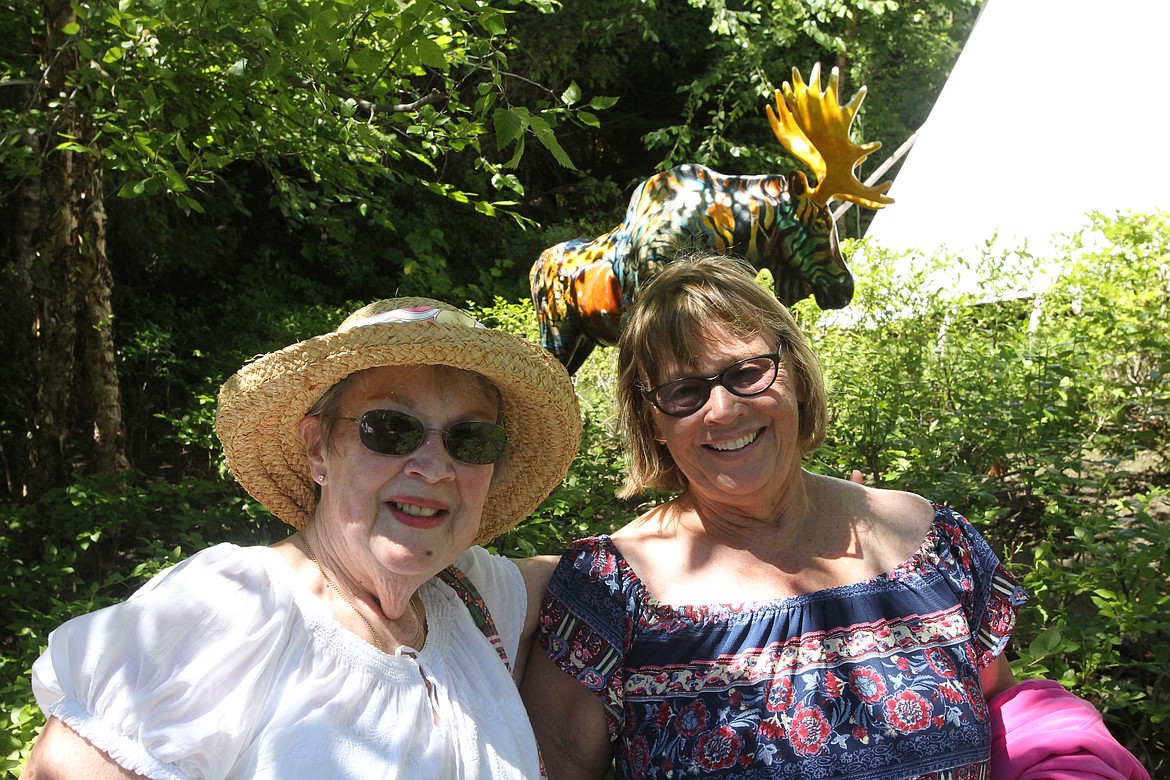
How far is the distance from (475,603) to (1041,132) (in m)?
6.84

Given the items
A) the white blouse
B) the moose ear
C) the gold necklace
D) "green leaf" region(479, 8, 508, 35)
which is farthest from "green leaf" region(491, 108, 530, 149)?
the white blouse

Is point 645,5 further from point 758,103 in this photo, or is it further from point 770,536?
point 770,536

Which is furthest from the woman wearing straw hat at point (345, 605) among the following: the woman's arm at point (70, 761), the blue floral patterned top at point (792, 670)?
the blue floral patterned top at point (792, 670)

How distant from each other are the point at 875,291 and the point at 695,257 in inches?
135

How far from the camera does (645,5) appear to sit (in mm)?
11047

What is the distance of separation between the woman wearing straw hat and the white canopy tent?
17.5 feet

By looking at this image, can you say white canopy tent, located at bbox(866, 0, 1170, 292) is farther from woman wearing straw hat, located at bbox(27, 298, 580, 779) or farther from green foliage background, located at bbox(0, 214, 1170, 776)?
woman wearing straw hat, located at bbox(27, 298, 580, 779)

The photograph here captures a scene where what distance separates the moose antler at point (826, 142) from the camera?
341 centimetres

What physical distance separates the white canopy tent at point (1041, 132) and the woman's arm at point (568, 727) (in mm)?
5273

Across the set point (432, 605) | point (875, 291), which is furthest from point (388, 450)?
point (875, 291)

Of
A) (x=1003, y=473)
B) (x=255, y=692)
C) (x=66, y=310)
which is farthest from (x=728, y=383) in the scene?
(x=66, y=310)

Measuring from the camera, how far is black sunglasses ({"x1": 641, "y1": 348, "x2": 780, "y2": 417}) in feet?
Result: 6.50

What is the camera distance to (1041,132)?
7266mm

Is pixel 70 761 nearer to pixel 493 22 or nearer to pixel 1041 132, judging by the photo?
pixel 493 22
